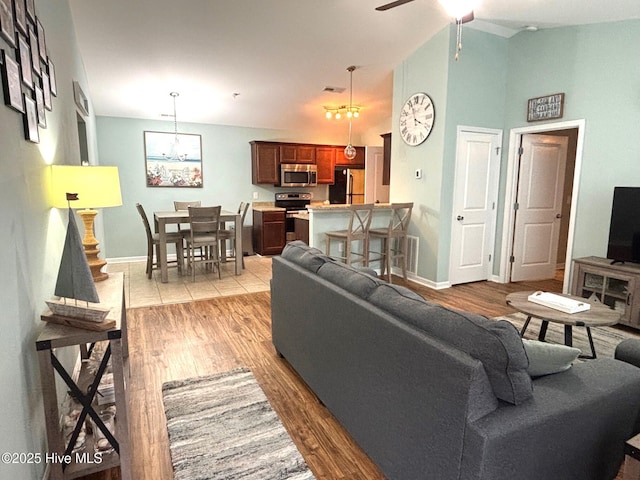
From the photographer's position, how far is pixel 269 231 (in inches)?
266

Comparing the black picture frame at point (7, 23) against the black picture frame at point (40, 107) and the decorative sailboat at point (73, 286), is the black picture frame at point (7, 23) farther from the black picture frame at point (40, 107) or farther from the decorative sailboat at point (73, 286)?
the decorative sailboat at point (73, 286)

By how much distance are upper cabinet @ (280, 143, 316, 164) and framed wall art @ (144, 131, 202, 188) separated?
1532mm

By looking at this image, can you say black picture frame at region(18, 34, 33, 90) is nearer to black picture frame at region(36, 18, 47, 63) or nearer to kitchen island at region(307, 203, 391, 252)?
black picture frame at region(36, 18, 47, 63)

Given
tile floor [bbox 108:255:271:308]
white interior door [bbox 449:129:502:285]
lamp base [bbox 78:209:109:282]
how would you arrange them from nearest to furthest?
lamp base [bbox 78:209:109:282] < tile floor [bbox 108:255:271:308] < white interior door [bbox 449:129:502:285]

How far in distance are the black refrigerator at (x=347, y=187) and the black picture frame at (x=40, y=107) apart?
236 inches

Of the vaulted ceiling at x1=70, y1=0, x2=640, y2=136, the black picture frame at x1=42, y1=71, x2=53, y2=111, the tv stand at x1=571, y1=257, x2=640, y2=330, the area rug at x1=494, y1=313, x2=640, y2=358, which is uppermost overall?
the vaulted ceiling at x1=70, y1=0, x2=640, y2=136

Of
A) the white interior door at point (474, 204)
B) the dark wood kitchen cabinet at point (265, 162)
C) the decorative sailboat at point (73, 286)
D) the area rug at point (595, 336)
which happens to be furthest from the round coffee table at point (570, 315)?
the dark wood kitchen cabinet at point (265, 162)

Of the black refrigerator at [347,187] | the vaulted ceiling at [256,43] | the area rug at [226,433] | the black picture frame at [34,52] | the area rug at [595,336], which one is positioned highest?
the vaulted ceiling at [256,43]

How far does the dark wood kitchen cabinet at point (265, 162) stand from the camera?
6.84 metres

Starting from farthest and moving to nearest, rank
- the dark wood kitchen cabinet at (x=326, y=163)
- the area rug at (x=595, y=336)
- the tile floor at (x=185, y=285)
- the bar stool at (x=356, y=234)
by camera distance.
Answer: the dark wood kitchen cabinet at (x=326, y=163)
the bar stool at (x=356, y=234)
the tile floor at (x=185, y=285)
the area rug at (x=595, y=336)

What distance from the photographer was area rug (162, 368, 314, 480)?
1.71m

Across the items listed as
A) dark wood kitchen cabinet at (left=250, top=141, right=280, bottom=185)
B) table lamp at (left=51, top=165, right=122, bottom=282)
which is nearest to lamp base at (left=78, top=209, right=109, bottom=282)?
table lamp at (left=51, top=165, right=122, bottom=282)

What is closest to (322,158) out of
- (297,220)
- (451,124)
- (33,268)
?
(297,220)

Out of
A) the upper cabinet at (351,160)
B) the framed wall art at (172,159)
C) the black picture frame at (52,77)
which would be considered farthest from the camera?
the upper cabinet at (351,160)
